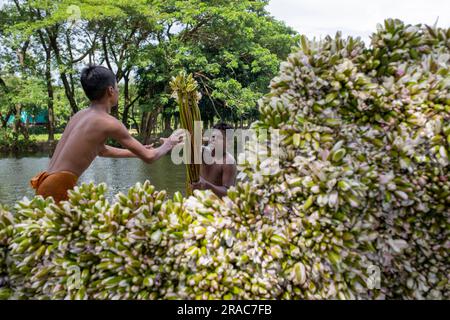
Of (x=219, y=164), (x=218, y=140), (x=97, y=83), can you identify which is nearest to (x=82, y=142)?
(x=97, y=83)

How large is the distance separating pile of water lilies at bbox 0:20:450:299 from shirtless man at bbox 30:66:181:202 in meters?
0.47

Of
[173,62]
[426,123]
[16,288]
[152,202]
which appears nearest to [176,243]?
[152,202]

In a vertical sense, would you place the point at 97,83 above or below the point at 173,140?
above

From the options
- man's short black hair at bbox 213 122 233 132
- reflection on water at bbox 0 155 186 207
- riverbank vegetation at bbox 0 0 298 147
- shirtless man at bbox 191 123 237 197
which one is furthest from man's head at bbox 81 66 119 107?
riverbank vegetation at bbox 0 0 298 147

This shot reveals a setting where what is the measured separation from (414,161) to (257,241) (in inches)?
37.5

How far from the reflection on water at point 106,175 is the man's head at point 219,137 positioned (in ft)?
28.7

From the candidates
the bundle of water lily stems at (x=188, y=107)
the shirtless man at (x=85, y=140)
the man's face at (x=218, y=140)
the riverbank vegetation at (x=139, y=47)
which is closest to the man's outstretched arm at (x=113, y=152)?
the bundle of water lily stems at (x=188, y=107)

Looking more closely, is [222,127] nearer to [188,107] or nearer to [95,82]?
[188,107]

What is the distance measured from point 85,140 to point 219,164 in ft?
6.45

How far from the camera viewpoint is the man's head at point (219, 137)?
4.96 metres

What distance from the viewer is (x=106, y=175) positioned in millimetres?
17812

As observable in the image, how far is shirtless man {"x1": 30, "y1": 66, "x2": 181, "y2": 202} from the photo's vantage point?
10.3 feet

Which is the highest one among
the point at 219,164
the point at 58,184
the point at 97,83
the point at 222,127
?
the point at 97,83
